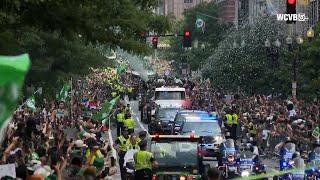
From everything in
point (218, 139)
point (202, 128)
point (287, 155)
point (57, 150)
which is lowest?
point (218, 139)

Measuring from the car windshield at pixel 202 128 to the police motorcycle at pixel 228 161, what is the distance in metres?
3.44

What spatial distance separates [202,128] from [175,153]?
10063 mm

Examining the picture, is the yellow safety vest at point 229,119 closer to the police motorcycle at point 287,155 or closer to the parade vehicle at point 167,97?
the parade vehicle at point 167,97

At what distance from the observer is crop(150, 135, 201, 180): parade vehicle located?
18500mm

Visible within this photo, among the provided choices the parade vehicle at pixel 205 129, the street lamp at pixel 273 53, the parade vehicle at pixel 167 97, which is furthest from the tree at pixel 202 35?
the parade vehicle at pixel 205 129

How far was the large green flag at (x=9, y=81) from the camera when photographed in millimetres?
4598

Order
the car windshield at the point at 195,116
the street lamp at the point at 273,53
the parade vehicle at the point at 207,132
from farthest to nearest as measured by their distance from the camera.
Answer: the street lamp at the point at 273,53 → the car windshield at the point at 195,116 → the parade vehicle at the point at 207,132

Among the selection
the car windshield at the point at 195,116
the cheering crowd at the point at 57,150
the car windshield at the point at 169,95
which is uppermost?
the cheering crowd at the point at 57,150

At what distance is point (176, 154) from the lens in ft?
61.6

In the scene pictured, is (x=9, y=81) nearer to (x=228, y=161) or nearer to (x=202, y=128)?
(x=228, y=161)

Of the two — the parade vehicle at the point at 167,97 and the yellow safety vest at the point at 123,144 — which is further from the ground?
the yellow safety vest at the point at 123,144

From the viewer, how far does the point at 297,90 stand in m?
49.4

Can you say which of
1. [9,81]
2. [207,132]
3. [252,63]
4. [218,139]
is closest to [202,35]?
[252,63]

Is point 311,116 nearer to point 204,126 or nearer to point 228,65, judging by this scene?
point 204,126
